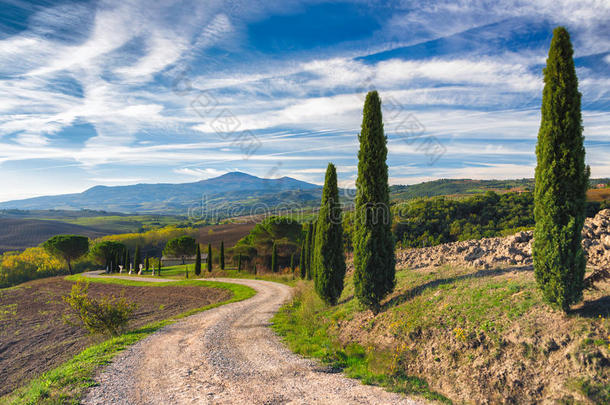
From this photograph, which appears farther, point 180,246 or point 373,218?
point 180,246

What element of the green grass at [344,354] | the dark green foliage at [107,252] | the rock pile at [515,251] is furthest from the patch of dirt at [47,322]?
the dark green foliage at [107,252]

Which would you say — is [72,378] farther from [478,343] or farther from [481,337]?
[481,337]

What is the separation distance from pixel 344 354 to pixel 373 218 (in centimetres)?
516

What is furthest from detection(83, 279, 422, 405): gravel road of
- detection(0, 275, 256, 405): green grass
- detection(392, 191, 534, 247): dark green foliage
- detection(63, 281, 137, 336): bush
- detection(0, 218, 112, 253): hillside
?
detection(0, 218, 112, 253): hillside

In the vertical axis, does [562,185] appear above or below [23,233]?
above

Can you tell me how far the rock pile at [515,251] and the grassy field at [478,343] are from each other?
1214mm

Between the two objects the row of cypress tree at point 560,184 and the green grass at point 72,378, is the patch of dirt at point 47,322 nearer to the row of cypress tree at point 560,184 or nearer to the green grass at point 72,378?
the green grass at point 72,378

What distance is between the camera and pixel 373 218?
12312 millimetres

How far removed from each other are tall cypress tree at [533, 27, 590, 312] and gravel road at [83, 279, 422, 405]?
183 inches

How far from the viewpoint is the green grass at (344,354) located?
7543 millimetres

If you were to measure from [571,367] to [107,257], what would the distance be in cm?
6593

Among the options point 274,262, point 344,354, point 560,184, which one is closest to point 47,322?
point 344,354

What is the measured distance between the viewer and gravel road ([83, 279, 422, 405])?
702cm

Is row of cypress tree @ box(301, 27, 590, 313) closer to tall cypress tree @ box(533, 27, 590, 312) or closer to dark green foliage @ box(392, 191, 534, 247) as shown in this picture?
tall cypress tree @ box(533, 27, 590, 312)
